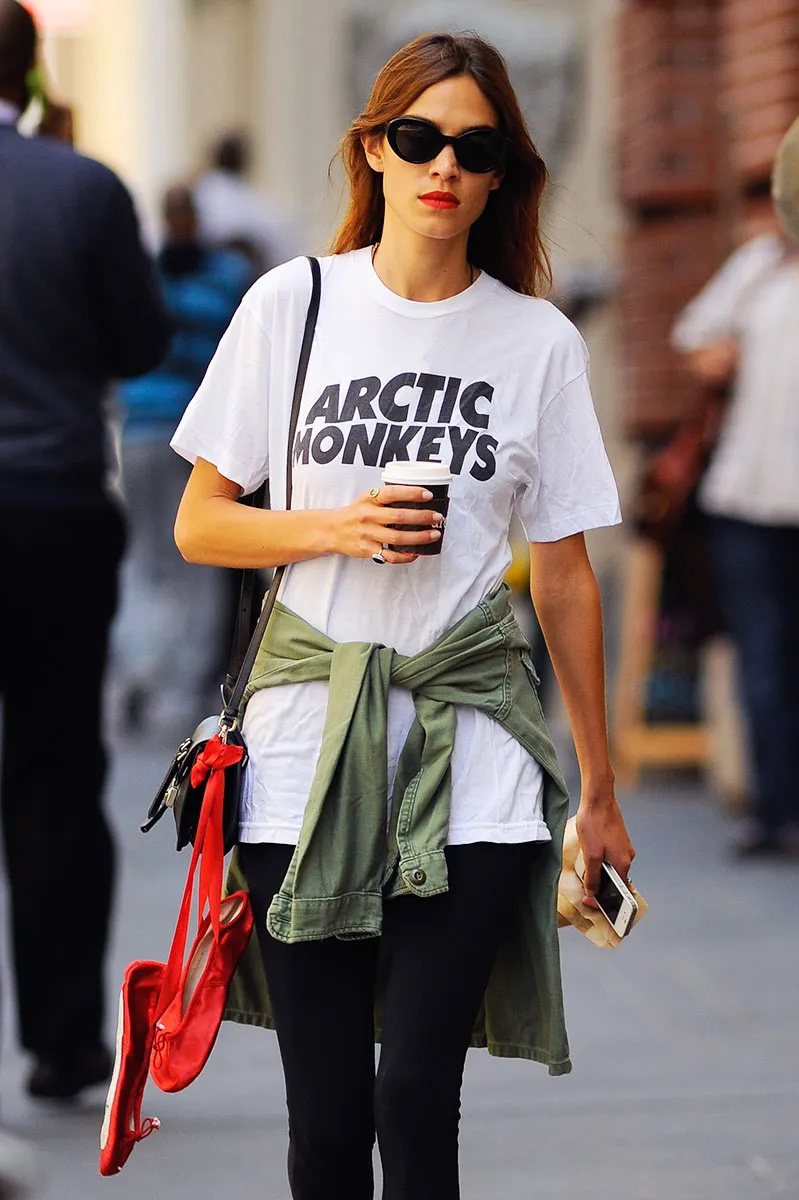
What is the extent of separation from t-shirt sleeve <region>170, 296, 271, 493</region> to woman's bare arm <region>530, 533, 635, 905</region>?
1.35 feet

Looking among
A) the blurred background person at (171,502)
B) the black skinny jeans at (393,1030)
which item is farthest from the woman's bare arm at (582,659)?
the blurred background person at (171,502)

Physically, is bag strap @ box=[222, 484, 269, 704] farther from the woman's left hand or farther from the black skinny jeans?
the woman's left hand

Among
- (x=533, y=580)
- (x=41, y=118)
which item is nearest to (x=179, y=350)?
(x=41, y=118)

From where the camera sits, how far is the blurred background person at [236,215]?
1003 cm

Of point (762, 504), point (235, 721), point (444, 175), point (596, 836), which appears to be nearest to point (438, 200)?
point (444, 175)

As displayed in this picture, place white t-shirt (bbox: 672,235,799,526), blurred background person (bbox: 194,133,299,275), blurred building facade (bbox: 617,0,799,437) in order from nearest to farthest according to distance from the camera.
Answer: white t-shirt (bbox: 672,235,799,526) < blurred building facade (bbox: 617,0,799,437) < blurred background person (bbox: 194,133,299,275)

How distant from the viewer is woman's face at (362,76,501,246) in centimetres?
299

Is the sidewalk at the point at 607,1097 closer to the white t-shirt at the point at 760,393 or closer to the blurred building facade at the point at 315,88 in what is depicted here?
the white t-shirt at the point at 760,393

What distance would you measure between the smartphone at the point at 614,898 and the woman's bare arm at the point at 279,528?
0.60m

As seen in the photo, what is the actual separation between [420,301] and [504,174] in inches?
8.4

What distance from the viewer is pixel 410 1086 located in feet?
9.52

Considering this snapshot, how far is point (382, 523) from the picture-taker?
2.79m

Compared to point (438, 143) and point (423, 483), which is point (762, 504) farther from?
point (423, 483)

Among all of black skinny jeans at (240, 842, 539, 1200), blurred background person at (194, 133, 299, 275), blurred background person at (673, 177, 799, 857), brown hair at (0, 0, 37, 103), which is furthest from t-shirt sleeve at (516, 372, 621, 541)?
blurred background person at (194, 133, 299, 275)
